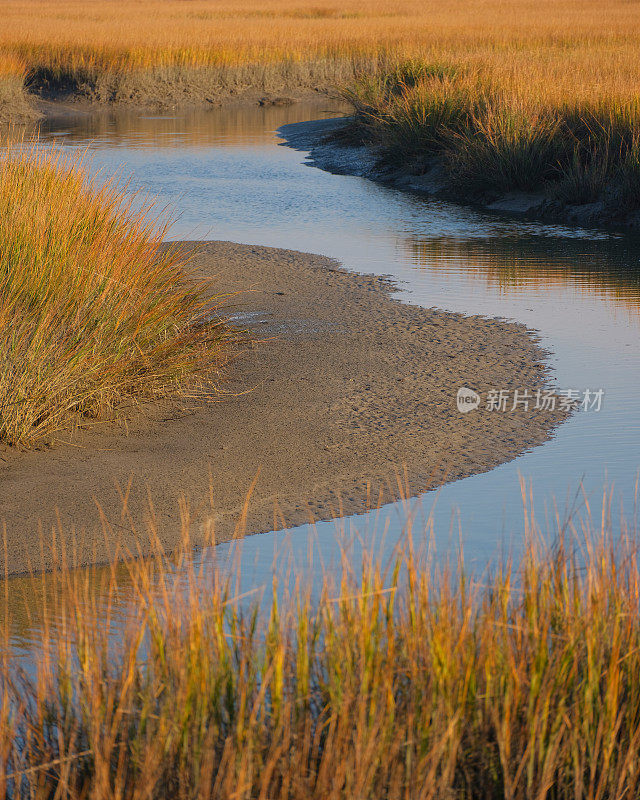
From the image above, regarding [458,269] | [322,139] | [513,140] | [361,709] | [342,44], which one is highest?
[342,44]

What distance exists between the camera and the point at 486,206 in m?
13.3

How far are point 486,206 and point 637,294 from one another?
4641 millimetres

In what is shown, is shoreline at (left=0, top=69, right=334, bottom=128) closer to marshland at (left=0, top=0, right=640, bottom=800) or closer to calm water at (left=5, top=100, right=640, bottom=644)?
calm water at (left=5, top=100, right=640, bottom=644)

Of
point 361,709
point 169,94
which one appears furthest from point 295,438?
point 169,94

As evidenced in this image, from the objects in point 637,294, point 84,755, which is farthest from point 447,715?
point 637,294

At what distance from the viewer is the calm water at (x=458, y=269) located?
4559 millimetres

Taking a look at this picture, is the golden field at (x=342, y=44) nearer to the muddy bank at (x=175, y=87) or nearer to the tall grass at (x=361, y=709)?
the muddy bank at (x=175, y=87)

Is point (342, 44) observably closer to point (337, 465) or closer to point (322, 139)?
point (322, 139)

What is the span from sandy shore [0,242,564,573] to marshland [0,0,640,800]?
0.02m

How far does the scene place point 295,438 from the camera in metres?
5.42

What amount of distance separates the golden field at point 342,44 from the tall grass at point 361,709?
11.8m

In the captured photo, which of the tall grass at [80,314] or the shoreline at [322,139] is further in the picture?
the shoreline at [322,139]

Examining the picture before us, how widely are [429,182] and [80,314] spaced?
9.77 metres

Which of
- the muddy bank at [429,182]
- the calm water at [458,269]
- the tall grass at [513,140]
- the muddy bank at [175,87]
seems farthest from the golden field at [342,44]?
the calm water at [458,269]
